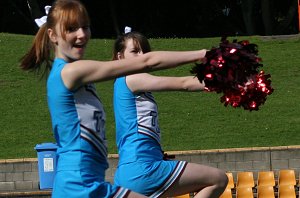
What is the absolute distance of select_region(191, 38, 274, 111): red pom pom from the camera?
3.93 metres

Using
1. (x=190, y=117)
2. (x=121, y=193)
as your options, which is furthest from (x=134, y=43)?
(x=190, y=117)

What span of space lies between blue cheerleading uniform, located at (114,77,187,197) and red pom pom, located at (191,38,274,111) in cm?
102

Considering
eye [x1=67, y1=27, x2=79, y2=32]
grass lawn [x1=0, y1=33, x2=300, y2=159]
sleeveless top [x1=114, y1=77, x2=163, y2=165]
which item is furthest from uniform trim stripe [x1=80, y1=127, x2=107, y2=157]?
grass lawn [x1=0, y1=33, x2=300, y2=159]

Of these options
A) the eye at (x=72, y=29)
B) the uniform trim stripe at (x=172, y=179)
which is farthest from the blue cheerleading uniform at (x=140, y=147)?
the eye at (x=72, y=29)

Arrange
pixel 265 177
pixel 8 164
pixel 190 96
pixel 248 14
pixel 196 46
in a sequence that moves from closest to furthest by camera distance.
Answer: pixel 265 177, pixel 8 164, pixel 190 96, pixel 196 46, pixel 248 14

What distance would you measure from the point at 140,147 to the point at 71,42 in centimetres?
133

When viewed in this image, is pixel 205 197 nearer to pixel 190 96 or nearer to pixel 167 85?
pixel 167 85

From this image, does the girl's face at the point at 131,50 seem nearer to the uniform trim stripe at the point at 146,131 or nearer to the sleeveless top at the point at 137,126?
the sleeveless top at the point at 137,126

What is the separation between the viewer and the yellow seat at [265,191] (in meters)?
11.1

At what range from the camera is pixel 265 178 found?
11242 mm

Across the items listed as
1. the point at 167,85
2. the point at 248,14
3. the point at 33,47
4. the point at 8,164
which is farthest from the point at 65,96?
the point at 248,14

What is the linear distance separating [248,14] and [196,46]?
28.1 feet

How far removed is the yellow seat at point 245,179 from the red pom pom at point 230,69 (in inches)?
281

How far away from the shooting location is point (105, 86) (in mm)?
18766
